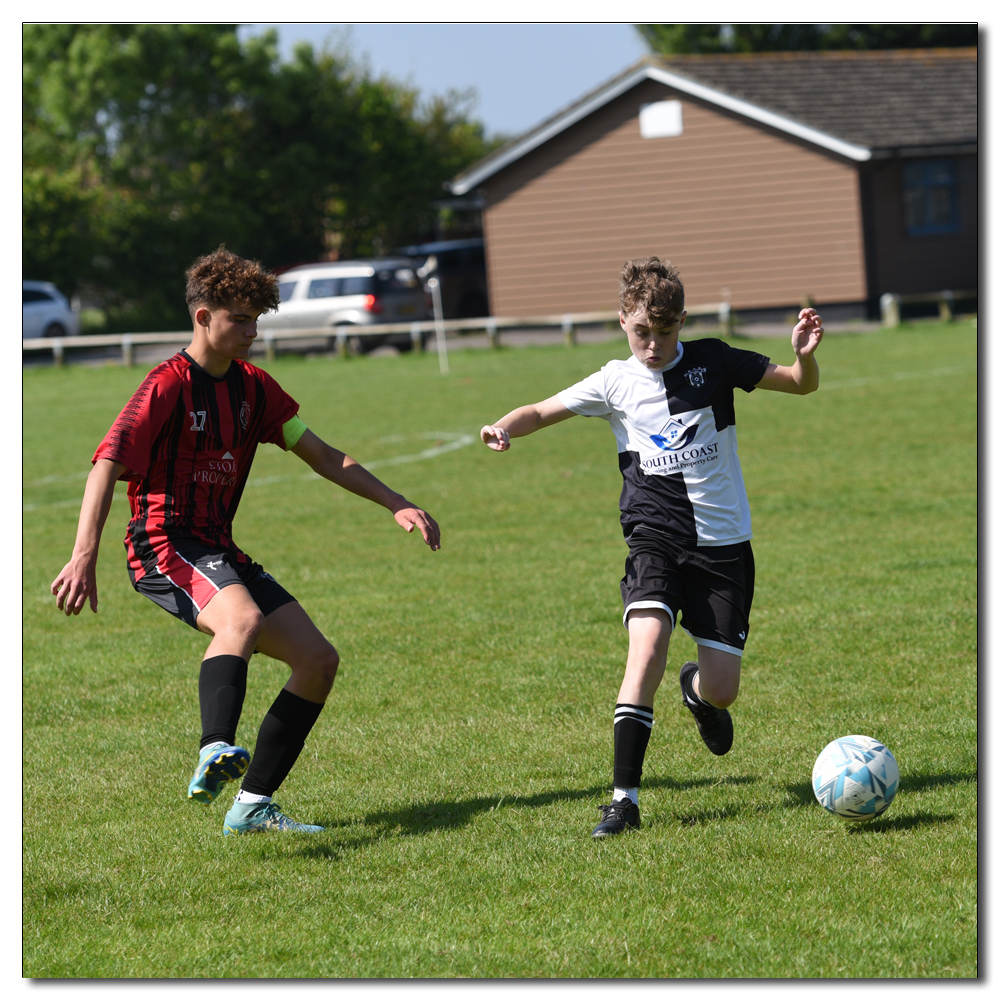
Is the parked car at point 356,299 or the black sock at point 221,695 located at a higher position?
the parked car at point 356,299

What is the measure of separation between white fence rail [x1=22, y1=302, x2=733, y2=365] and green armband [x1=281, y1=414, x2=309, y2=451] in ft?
73.6

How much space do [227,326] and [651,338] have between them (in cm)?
155

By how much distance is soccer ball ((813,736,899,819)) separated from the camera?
443 centimetres

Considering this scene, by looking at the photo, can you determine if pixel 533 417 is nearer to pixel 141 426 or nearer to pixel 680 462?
pixel 680 462

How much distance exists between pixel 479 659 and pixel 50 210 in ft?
116

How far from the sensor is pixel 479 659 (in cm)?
687

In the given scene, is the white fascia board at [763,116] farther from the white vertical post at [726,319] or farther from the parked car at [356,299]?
the parked car at [356,299]

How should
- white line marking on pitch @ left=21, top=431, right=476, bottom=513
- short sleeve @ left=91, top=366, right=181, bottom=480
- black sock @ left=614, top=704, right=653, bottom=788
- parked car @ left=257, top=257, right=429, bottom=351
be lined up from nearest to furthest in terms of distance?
short sleeve @ left=91, top=366, right=181, bottom=480, black sock @ left=614, top=704, right=653, bottom=788, white line marking on pitch @ left=21, top=431, right=476, bottom=513, parked car @ left=257, top=257, right=429, bottom=351

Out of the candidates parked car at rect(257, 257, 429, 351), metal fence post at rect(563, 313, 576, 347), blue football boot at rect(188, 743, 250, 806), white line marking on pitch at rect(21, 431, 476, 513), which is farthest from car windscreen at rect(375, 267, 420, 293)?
blue football boot at rect(188, 743, 250, 806)

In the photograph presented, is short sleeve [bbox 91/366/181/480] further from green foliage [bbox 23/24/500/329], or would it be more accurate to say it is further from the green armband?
green foliage [bbox 23/24/500/329]

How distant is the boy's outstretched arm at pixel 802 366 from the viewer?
4.68 meters

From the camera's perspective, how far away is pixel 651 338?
15.7ft

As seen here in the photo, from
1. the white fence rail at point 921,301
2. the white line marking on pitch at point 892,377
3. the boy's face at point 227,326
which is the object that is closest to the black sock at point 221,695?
the boy's face at point 227,326

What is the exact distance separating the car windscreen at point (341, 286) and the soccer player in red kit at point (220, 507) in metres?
24.7
